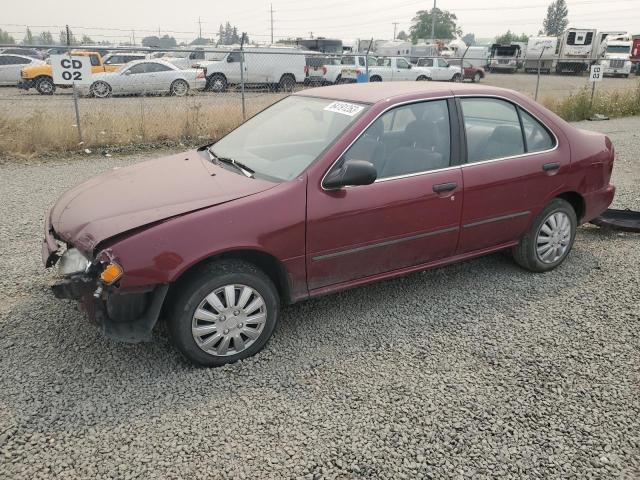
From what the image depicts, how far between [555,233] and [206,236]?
123 inches

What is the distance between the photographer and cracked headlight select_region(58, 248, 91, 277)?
3000 millimetres

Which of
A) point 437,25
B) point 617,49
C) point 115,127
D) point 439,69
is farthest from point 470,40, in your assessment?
point 115,127

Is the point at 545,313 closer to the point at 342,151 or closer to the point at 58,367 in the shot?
the point at 342,151

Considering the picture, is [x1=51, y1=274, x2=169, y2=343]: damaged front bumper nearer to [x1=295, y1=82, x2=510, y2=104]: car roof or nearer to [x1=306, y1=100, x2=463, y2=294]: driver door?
[x1=306, y1=100, x2=463, y2=294]: driver door

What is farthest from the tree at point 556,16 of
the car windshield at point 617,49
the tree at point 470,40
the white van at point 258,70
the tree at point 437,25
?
the white van at point 258,70

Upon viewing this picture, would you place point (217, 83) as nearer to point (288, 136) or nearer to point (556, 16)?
point (288, 136)

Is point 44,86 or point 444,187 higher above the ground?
point 444,187

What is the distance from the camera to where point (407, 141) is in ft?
12.5

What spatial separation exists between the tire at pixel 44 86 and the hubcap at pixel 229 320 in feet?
65.6

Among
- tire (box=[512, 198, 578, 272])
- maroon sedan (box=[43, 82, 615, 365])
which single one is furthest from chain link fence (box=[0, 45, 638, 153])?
tire (box=[512, 198, 578, 272])

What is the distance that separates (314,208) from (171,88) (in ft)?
57.9

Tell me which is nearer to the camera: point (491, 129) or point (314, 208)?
point (314, 208)

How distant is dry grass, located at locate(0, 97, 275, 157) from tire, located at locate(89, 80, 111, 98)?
7.17 metres

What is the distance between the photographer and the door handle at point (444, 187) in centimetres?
377
